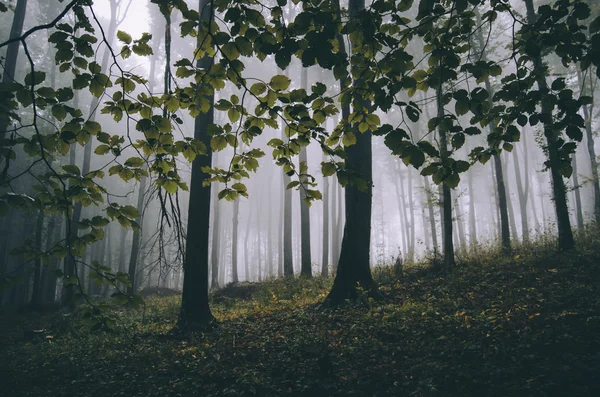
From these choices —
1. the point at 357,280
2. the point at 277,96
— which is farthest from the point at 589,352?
the point at 277,96

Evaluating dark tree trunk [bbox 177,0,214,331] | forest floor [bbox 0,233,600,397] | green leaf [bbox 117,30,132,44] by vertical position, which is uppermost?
green leaf [bbox 117,30,132,44]

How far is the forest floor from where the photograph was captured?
3.70 metres

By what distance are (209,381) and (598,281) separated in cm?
735

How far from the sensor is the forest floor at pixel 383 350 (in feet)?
12.1

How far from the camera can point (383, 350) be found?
4691 millimetres

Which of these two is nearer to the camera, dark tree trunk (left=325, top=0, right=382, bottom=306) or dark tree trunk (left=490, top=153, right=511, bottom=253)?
dark tree trunk (left=325, top=0, right=382, bottom=306)

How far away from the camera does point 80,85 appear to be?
2.09 metres

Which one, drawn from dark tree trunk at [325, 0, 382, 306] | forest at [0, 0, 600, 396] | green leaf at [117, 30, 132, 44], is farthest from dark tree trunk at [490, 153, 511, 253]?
green leaf at [117, 30, 132, 44]

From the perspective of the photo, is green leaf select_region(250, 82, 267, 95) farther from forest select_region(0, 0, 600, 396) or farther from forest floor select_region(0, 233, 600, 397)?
forest floor select_region(0, 233, 600, 397)

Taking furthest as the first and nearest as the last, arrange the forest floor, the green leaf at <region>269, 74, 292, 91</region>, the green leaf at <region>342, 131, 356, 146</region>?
the forest floor
the green leaf at <region>342, 131, 356, 146</region>
the green leaf at <region>269, 74, 292, 91</region>

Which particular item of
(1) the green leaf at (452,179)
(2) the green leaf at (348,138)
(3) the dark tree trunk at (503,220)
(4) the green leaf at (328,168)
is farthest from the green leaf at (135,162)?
(3) the dark tree trunk at (503,220)

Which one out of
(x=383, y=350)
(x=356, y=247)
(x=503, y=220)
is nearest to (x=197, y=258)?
(x=356, y=247)

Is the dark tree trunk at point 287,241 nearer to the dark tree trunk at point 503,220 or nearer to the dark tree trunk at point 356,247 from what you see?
Result: the dark tree trunk at point 356,247

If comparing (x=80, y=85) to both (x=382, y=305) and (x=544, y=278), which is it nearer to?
(x=382, y=305)
